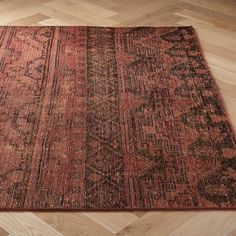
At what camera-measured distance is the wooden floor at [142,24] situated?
1544 mm

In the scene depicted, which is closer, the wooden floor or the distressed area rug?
the wooden floor

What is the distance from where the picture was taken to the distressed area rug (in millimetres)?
1671

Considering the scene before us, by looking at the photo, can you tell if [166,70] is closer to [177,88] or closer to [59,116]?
[177,88]

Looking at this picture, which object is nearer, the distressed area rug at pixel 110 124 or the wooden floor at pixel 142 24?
the wooden floor at pixel 142 24

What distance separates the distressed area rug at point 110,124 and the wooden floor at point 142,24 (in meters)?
0.04

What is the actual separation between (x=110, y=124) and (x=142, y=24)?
113 centimetres

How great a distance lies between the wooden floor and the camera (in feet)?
5.07

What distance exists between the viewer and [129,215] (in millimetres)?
1596

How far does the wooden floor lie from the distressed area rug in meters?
0.04

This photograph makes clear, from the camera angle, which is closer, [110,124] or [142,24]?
[110,124]

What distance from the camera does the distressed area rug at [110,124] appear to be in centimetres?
167

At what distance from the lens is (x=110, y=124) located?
2025mm

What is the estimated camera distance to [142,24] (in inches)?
118

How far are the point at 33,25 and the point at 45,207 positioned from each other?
5.11ft
